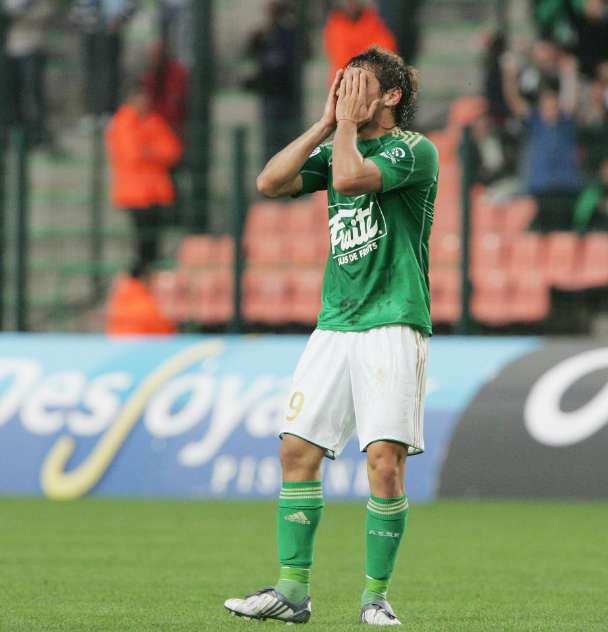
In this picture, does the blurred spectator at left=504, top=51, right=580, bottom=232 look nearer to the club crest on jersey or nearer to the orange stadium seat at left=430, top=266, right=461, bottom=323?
the orange stadium seat at left=430, top=266, right=461, bottom=323

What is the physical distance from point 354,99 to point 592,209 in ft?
27.8

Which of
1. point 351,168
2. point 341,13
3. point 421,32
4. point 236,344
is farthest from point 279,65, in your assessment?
point 351,168

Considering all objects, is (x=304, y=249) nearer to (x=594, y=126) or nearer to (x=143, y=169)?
(x=143, y=169)

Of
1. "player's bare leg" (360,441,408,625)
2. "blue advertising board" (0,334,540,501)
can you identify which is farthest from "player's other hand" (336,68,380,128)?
"blue advertising board" (0,334,540,501)

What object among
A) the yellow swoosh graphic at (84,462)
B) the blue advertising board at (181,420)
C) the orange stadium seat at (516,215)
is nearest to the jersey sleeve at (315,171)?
the blue advertising board at (181,420)

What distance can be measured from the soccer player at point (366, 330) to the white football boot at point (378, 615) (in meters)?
0.01

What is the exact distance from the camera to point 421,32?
1933cm

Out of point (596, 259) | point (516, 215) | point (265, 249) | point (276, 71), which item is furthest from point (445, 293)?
point (276, 71)

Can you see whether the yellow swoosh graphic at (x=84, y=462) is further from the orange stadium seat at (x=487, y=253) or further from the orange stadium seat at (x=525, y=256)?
the orange stadium seat at (x=525, y=256)

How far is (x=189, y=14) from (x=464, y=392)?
877 cm

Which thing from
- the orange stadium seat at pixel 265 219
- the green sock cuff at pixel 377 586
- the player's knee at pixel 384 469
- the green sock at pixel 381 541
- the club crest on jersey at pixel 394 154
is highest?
the club crest on jersey at pixel 394 154

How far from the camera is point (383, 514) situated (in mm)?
6082

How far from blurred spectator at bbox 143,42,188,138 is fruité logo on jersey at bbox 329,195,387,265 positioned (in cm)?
1138

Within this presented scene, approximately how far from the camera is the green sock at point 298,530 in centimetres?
612
